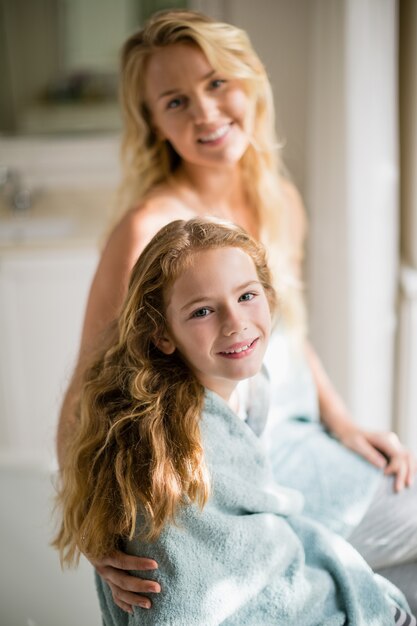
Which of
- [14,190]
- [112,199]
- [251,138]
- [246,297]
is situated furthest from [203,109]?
[14,190]

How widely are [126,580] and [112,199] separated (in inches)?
49.4

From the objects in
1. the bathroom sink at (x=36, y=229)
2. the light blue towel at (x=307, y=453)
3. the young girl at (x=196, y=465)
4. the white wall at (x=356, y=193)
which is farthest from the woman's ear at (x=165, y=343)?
the bathroom sink at (x=36, y=229)

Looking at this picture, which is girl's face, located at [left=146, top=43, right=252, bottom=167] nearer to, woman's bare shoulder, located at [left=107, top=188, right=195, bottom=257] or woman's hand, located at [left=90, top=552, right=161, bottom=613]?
woman's bare shoulder, located at [left=107, top=188, right=195, bottom=257]

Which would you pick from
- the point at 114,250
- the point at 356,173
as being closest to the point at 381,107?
the point at 356,173

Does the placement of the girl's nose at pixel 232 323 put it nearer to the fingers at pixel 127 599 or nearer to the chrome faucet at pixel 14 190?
the fingers at pixel 127 599

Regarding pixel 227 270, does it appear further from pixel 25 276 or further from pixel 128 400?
pixel 25 276

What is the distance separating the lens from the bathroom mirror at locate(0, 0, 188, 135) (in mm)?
2545

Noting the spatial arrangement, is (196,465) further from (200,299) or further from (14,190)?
(14,190)

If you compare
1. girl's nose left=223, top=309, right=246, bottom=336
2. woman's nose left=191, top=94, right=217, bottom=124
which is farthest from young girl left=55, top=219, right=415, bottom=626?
woman's nose left=191, top=94, right=217, bottom=124

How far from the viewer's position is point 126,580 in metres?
0.95

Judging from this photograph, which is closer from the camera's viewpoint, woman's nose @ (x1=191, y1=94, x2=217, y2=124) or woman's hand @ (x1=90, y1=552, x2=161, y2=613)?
woman's hand @ (x1=90, y1=552, x2=161, y2=613)

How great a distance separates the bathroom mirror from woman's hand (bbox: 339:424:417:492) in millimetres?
1774

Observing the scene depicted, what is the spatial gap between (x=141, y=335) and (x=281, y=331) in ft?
1.72

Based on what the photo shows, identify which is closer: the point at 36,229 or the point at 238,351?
the point at 238,351
